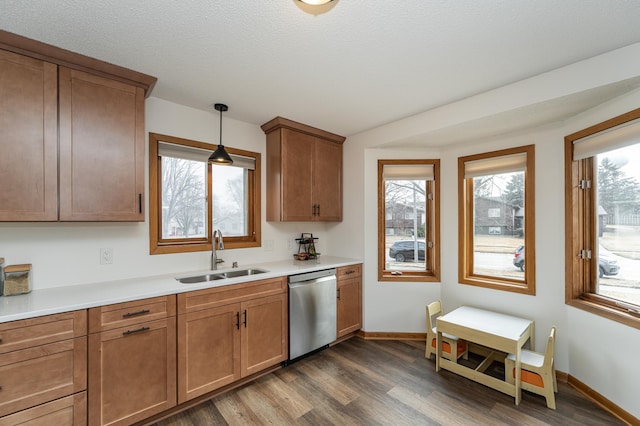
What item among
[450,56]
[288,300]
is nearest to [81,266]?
[288,300]

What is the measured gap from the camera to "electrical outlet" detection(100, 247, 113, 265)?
2.21 m

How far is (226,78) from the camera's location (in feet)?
6.97

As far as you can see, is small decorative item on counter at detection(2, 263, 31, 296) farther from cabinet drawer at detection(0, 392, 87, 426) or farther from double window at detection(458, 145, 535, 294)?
double window at detection(458, 145, 535, 294)

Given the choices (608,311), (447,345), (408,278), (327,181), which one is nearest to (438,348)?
(447,345)

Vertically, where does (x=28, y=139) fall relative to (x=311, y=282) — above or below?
above

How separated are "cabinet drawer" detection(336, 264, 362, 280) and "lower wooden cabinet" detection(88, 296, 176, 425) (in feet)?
5.60

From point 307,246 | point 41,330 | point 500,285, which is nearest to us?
point 41,330

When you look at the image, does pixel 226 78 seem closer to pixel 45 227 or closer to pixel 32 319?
pixel 45 227

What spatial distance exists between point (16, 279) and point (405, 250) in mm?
3457

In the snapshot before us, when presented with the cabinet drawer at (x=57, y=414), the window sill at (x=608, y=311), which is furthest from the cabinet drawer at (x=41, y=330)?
the window sill at (x=608, y=311)

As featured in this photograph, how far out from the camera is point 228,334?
2266 mm

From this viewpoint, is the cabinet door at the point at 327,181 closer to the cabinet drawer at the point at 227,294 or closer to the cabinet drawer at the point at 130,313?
the cabinet drawer at the point at 227,294

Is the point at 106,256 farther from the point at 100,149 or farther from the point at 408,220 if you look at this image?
the point at 408,220

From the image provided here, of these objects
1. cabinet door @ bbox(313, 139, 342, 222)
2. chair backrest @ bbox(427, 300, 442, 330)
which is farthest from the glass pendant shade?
chair backrest @ bbox(427, 300, 442, 330)
